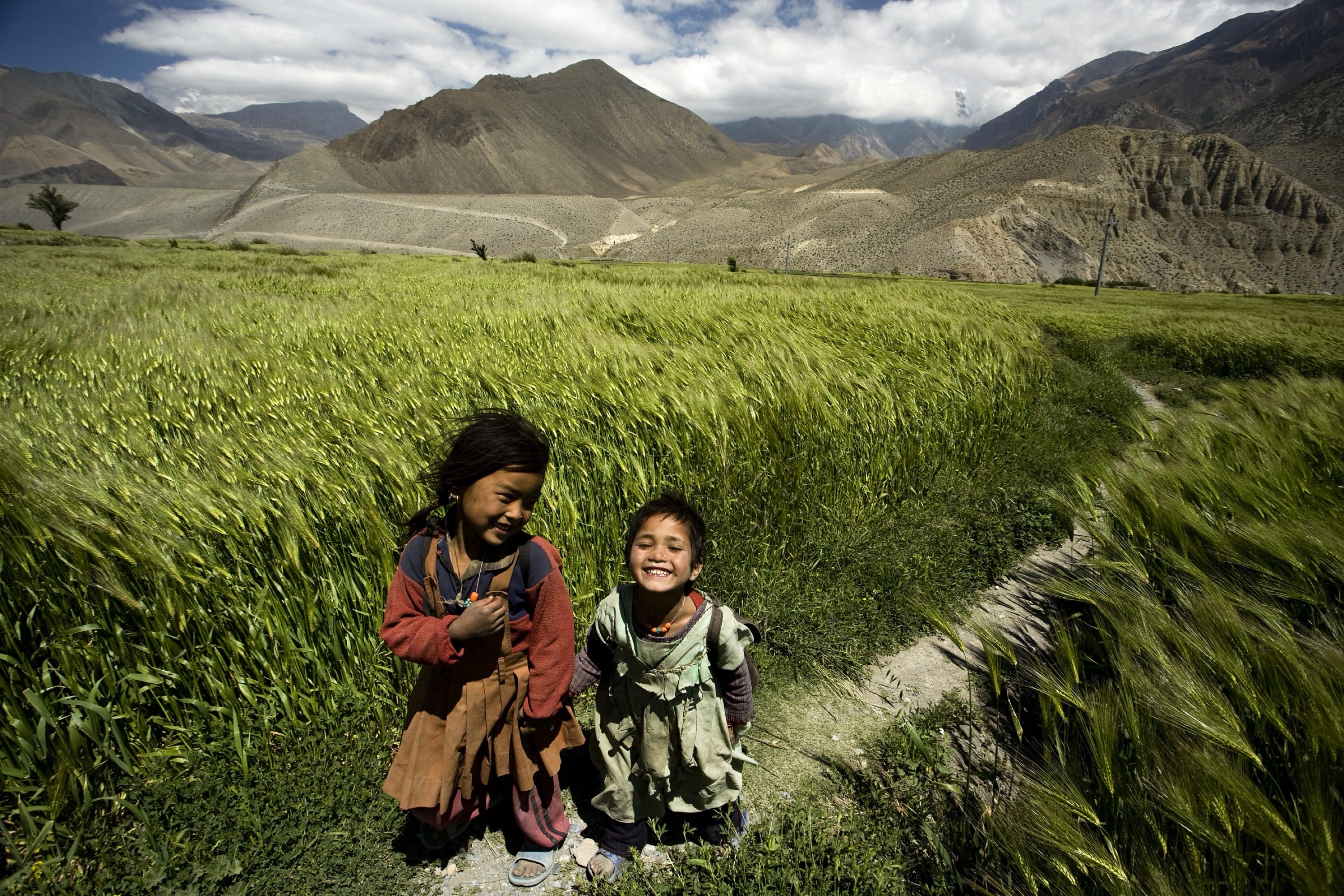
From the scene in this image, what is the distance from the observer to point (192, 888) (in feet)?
5.97

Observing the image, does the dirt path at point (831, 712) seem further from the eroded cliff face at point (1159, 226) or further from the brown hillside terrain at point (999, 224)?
the eroded cliff face at point (1159, 226)

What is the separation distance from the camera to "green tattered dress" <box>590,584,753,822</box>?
203 centimetres

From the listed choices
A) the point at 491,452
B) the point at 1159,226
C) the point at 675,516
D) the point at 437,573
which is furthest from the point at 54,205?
the point at 1159,226

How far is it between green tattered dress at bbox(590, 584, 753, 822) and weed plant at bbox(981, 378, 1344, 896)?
925 millimetres

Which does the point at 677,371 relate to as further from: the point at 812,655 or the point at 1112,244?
the point at 1112,244

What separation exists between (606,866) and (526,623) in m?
0.99

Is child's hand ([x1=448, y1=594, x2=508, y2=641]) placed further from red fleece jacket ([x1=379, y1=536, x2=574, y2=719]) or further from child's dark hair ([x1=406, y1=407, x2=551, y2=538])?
child's dark hair ([x1=406, y1=407, x2=551, y2=538])

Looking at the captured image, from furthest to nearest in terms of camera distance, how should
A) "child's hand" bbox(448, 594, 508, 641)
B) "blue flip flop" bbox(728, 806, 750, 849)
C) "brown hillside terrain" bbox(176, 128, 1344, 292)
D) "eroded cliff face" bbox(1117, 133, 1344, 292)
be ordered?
"brown hillside terrain" bbox(176, 128, 1344, 292) < "eroded cliff face" bbox(1117, 133, 1344, 292) < "blue flip flop" bbox(728, 806, 750, 849) < "child's hand" bbox(448, 594, 508, 641)

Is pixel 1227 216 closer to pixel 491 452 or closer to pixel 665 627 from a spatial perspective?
pixel 665 627

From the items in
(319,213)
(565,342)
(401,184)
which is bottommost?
(565,342)

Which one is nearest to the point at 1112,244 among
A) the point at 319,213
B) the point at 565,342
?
the point at 565,342

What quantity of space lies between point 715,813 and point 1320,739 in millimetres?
1862

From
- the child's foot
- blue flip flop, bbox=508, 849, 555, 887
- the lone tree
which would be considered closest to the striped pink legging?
blue flip flop, bbox=508, 849, 555, 887

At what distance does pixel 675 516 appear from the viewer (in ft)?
6.41
